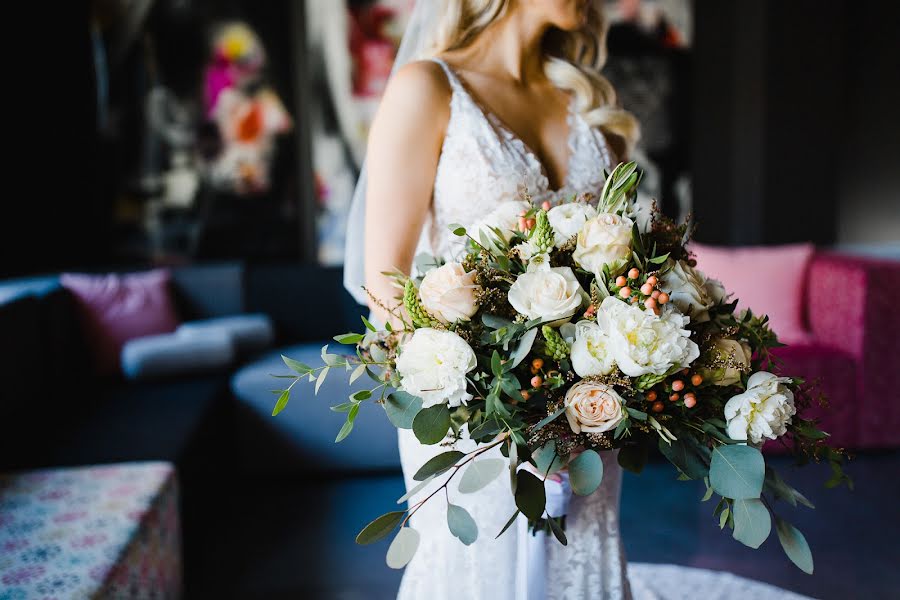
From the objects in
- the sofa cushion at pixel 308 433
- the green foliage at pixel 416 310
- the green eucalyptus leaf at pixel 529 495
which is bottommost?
the sofa cushion at pixel 308 433

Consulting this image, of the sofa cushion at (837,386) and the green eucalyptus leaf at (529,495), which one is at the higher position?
the green eucalyptus leaf at (529,495)

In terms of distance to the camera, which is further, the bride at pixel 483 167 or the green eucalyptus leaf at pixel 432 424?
the bride at pixel 483 167

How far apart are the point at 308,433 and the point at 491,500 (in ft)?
7.57

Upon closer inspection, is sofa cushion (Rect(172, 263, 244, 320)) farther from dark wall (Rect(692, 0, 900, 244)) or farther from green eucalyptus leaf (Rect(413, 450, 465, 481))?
green eucalyptus leaf (Rect(413, 450, 465, 481))

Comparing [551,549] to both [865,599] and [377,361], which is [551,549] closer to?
[377,361]

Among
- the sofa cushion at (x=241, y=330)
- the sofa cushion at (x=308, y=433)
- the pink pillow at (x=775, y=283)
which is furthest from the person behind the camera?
the pink pillow at (x=775, y=283)

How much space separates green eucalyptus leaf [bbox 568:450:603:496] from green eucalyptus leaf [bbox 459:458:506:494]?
0.09m

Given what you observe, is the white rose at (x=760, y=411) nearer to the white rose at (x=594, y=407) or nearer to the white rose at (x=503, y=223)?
the white rose at (x=594, y=407)

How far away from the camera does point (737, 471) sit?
85cm

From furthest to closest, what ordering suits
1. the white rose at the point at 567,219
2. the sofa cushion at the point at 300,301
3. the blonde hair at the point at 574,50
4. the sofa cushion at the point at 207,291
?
the sofa cushion at the point at 300,301 < the sofa cushion at the point at 207,291 < the blonde hair at the point at 574,50 < the white rose at the point at 567,219

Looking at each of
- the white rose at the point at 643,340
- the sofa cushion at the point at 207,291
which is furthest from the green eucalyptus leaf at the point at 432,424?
the sofa cushion at the point at 207,291

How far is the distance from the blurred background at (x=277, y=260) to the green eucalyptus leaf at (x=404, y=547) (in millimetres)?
995

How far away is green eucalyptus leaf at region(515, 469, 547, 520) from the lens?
0.84m

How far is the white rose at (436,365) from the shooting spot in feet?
2.76
